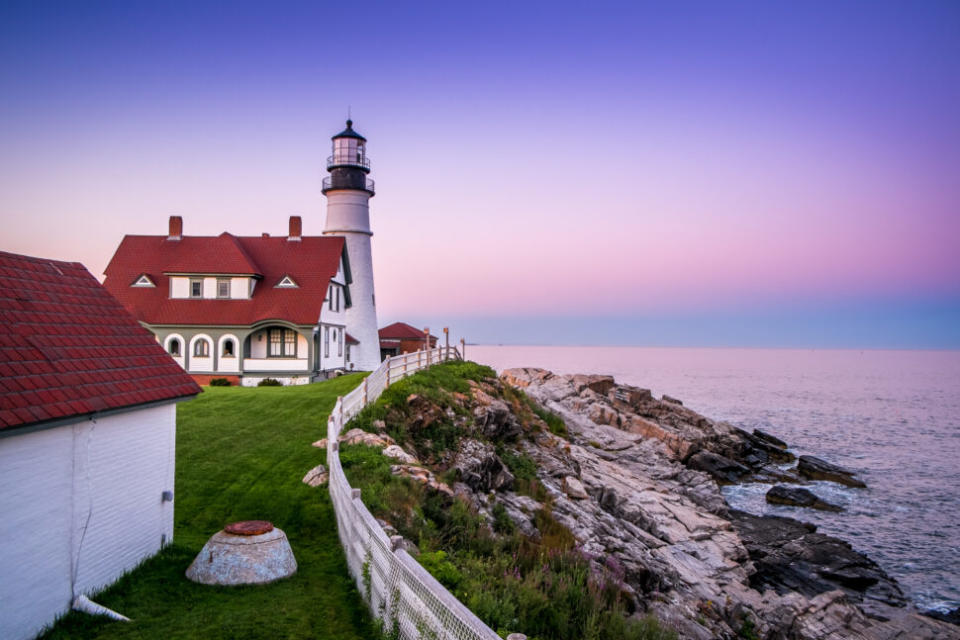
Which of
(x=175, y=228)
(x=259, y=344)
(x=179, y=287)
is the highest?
(x=175, y=228)

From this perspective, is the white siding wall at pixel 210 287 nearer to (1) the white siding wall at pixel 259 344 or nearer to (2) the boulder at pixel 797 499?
(1) the white siding wall at pixel 259 344

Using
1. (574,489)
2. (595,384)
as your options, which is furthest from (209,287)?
(595,384)

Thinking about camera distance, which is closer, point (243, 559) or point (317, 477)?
point (243, 559)

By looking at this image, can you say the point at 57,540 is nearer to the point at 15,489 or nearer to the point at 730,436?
the point at 15,489

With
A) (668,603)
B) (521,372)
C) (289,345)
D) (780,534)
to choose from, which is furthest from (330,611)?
(521,372)

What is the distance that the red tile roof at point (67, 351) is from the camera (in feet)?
28.2

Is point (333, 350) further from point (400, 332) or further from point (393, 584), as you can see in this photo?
point (393, 584)

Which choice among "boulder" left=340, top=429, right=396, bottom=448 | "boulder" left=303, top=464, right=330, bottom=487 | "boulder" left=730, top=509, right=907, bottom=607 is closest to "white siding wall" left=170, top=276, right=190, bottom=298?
"boulder" left=340, top=429, right=396, bottom=448

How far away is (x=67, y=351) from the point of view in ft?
33.1

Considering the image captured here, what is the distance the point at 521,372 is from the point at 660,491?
27.8m

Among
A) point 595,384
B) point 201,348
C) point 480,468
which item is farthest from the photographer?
point 595,384

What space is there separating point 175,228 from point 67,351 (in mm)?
31336

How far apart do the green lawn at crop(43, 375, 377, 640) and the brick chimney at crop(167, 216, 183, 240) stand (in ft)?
63.4

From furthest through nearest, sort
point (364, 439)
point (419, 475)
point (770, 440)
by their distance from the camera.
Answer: point (770, 440)
point (364, 439)
point (419, 475)
